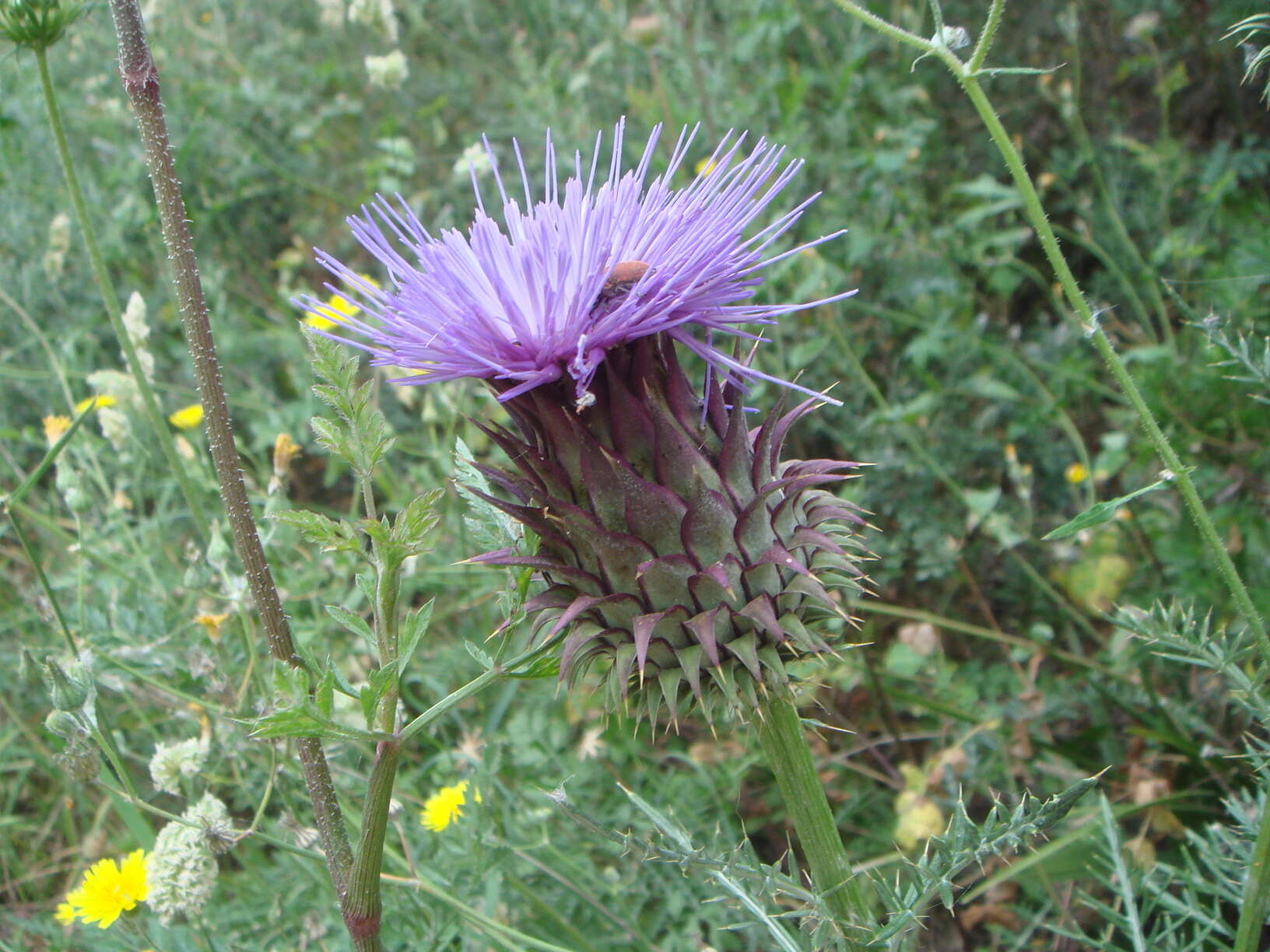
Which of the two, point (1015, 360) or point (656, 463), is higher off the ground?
point (656, 463)

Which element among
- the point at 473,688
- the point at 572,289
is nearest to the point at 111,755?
the point at 473,688

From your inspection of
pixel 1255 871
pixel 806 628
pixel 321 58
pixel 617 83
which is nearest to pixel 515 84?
pixel 617 83

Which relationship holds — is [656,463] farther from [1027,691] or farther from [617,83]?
[617,83]

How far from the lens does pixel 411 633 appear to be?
1.59 meters

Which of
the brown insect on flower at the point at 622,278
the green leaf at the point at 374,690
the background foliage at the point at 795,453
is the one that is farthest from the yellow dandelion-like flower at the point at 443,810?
the brown insect on flower at the point at 622,278

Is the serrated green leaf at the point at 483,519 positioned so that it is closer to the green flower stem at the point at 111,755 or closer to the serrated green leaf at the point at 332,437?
the serrated green leaf at the point at 332,437

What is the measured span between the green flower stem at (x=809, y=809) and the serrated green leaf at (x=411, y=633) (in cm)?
57

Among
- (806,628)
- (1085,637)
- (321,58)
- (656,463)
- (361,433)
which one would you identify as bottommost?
(1085,637)

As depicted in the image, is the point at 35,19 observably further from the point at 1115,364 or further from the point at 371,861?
the point at 1115,364

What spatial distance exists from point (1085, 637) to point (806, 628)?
1856mm

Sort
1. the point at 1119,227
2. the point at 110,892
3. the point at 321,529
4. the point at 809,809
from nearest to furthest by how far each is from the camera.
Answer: the point at 321,529 → the point at 809,809 → the point at 110,892 → the point at 1119,227

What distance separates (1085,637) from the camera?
324 centimetres

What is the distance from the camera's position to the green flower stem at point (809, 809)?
1.76 m

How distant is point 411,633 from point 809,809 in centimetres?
72
